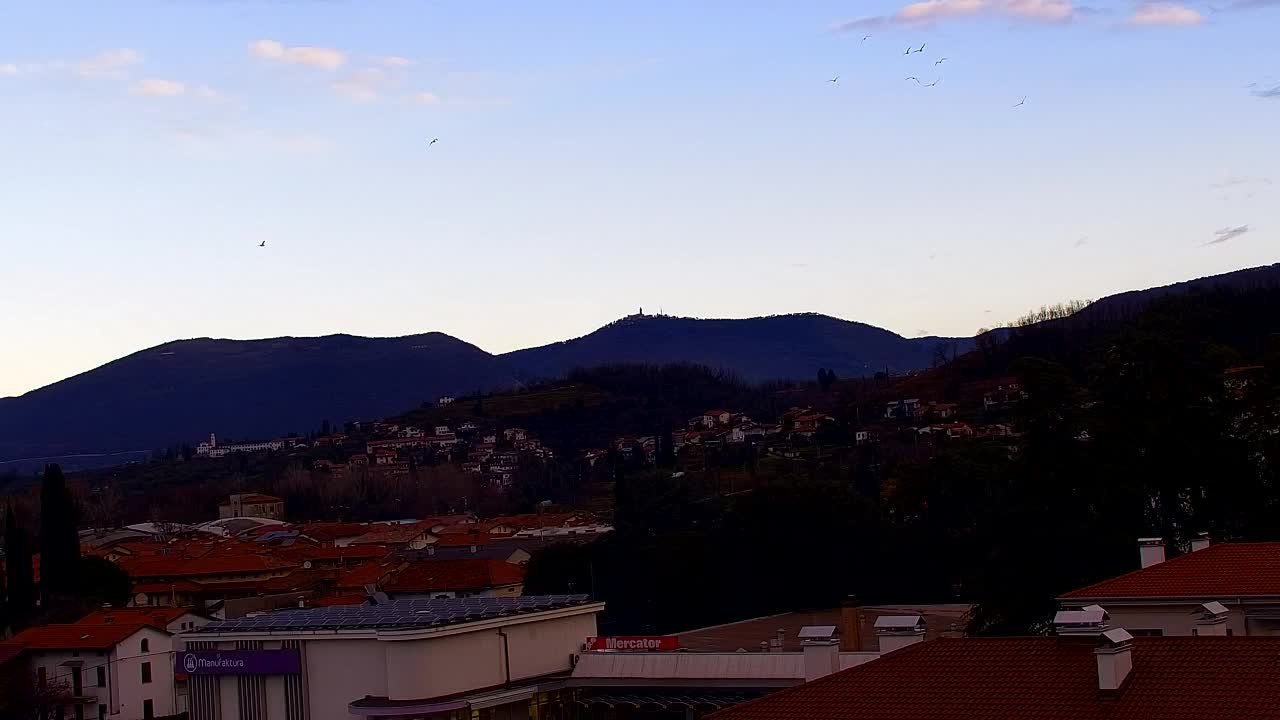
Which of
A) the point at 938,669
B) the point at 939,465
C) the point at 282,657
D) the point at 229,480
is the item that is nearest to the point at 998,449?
the point at 939,465

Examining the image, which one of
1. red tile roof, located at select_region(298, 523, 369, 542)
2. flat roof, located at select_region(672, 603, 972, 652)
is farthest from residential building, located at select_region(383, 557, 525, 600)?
red tile roof, located at select_region(298, 523, 369, 542)

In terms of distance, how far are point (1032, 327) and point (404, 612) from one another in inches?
4333

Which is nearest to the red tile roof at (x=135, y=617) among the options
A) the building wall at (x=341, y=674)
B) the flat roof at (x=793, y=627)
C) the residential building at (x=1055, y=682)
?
the flat roof at (x=793, y=627)

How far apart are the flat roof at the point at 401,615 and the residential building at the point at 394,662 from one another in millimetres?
39

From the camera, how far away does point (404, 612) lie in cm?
3097

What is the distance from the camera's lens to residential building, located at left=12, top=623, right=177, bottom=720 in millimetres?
52469

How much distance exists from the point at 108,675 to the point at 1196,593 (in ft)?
124

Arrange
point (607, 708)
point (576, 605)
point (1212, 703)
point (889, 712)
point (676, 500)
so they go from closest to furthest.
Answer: point (1212, 703) < point (889, 712) < point (607, 708) < point (576, 605) < point (676, 500)

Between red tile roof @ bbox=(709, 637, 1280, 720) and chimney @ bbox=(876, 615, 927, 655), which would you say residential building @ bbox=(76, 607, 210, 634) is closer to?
chimney @ bbox=(876, 615, 927, 655)

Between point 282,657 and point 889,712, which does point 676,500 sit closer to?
point 282,657

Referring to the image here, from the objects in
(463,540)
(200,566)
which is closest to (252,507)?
(463,540)

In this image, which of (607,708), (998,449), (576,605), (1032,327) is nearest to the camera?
(607,708)

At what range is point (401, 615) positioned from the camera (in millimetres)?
30359

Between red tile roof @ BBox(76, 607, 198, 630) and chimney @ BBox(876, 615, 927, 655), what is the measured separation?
37.6 meters
